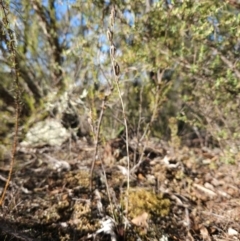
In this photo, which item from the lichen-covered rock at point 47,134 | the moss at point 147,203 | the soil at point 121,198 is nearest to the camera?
the soil at point 121,198

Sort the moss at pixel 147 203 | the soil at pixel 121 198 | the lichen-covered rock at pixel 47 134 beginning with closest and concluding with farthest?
the soil at pixel 121 198 → the moss at pixel 147 203 → the lichen-covered rock at pixel 47 134

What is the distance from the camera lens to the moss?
8.21 ft

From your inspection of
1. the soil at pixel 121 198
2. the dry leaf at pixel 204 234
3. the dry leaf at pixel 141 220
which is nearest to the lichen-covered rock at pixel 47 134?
the soil at pixel 121 198

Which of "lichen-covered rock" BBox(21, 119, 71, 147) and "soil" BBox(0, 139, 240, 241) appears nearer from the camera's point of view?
"soil" BBox(0, 139, 240, 241)

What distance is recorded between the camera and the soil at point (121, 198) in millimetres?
2275

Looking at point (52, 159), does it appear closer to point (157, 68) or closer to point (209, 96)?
point (157, 68)

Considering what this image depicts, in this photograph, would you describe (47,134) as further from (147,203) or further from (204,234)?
(204,234)

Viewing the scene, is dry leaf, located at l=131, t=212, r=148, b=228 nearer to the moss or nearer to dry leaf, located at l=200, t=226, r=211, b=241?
the moss

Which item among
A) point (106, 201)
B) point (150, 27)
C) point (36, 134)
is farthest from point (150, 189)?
point (36, 134)

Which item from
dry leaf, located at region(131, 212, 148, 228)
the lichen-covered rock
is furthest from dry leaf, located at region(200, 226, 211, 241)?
the lichen-covered rock

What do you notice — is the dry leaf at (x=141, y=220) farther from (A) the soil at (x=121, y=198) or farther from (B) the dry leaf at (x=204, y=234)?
(B) the dry leaf at (x=204, y=234)

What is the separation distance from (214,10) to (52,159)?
7.22 feet

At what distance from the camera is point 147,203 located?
8.56 feet

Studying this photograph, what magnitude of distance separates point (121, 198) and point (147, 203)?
21 centimetres
